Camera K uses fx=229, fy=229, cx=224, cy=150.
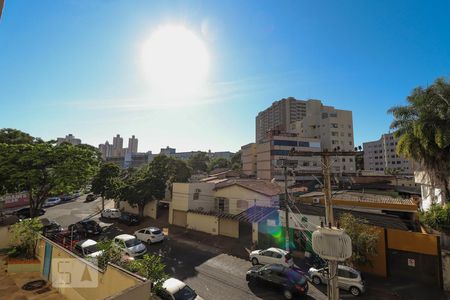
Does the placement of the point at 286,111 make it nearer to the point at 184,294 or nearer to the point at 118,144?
the point at 184,294

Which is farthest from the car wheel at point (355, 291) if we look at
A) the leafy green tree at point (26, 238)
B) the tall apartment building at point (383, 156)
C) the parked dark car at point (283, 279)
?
the tall apartment building at point (383, 156)

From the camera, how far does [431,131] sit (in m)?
16.8

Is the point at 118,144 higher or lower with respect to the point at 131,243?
higher

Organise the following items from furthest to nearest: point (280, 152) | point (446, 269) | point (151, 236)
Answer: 1. point (280, 152)
2. point (151, 236)
3. point (446, 269)

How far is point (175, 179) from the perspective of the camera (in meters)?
33.1

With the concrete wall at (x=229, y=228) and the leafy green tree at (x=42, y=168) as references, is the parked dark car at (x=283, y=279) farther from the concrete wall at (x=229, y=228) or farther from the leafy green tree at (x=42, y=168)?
the leafy green tree at (x=42, y=168)

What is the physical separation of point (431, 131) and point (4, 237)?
110 ft

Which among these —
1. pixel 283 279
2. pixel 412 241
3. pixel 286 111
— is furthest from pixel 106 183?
pixel 286 111

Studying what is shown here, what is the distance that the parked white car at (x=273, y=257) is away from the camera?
598 inches

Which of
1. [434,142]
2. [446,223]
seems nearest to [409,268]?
[446,223]

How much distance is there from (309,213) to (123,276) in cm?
1456

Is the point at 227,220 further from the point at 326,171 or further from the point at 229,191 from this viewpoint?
the point at 326,171

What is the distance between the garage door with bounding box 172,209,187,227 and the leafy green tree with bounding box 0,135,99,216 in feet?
34.8

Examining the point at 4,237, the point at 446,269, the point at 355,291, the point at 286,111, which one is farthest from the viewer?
the point at 286,111
